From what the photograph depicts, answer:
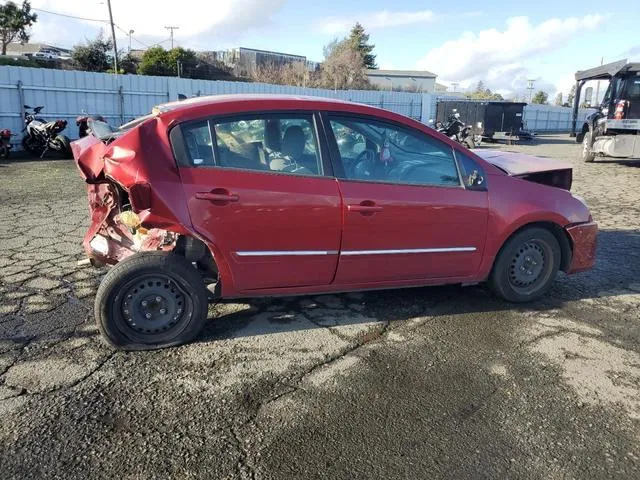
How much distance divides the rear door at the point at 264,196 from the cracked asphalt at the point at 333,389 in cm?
59

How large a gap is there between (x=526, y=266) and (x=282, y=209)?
2296 mm

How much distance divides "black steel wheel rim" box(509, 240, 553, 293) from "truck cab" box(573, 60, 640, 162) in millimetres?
12162

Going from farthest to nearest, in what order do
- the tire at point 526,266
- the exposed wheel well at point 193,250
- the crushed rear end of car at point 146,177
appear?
the tire at point 526,266 → the exposed wheel well at point 193,250 → the crushed rear end of car at point 146,177

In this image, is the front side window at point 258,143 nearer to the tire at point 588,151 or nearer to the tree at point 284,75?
the tire at point 588,151

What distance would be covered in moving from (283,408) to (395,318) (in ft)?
5.11

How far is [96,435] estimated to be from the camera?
2.69m

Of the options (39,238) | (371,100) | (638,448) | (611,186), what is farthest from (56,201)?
(371,100)

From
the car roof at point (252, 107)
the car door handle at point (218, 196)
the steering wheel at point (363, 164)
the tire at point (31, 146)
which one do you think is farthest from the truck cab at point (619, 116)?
the tire at point (31, 146)

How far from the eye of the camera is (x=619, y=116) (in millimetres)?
14930

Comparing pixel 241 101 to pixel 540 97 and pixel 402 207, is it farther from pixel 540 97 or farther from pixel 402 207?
pixel 540 97

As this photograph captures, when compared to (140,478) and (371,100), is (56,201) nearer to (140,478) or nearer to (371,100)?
(140,478)

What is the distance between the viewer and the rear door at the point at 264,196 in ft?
11.5

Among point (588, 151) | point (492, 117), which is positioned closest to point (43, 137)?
point (588, 151)

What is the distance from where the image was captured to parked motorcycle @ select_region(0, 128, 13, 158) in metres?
12.4
